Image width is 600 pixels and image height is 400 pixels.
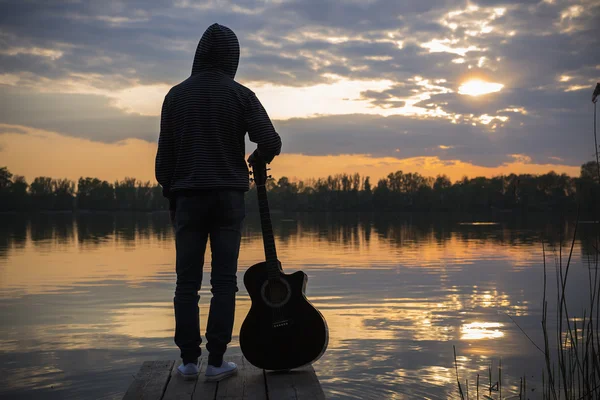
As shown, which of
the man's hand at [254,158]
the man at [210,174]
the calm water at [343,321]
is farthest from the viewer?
the calm water at [343,321]

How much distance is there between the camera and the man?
408 cm

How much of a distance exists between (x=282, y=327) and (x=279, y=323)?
4cm

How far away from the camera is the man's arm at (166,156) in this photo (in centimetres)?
425

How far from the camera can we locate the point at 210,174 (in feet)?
13.3

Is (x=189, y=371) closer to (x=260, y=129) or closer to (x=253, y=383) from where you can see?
(x=253, y=383)

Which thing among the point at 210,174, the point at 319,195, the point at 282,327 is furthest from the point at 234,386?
the point at 319,195

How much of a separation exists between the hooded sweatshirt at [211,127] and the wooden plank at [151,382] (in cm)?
118

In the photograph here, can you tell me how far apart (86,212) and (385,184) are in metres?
65.6

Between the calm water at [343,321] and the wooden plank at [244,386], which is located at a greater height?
the wooden plank at [244,386]

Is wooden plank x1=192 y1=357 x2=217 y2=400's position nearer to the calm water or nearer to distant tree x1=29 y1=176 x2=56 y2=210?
the calm water

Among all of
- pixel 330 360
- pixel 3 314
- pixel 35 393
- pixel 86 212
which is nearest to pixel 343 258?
pixel 3 314

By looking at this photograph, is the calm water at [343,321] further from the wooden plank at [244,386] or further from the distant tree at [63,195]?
the distant tree at [63,195]

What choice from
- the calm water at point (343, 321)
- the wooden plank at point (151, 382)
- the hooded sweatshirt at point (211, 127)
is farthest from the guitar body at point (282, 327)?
the calm water at point (343, 321)

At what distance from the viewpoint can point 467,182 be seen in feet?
422
